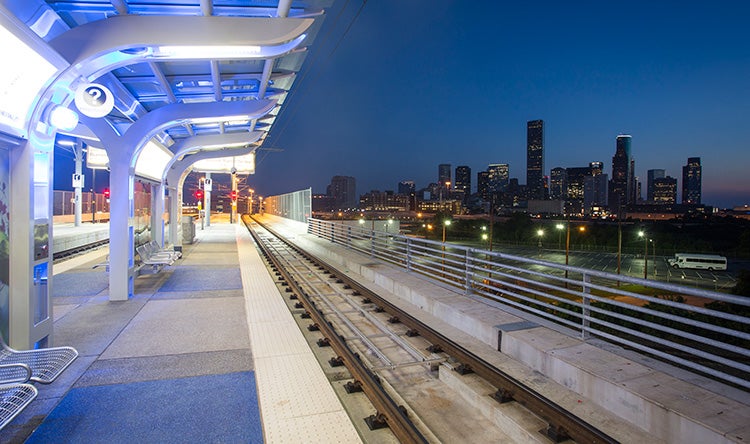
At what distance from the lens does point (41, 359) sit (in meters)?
4.31

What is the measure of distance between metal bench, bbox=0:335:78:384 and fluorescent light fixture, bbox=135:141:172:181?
629 centimetres

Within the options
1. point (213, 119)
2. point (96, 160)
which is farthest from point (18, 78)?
point (96, 160)

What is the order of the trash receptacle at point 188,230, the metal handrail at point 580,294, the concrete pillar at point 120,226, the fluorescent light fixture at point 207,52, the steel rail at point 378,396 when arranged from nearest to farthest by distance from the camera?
the steel rail at point 378,396
the metal handrail at point 580,294
the fluorescent light fixture at point 207,52
the concrete pillar at point 120,226
the trash receptacle at point 188,230

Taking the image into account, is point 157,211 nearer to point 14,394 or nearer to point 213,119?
point 213,119

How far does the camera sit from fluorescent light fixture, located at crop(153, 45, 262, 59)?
608cm

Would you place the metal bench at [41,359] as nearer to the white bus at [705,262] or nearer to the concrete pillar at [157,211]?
the concrete pillar at [157,211]

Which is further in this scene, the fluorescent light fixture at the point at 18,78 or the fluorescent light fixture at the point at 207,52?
the fluorescent light fixture at the point at 207,52

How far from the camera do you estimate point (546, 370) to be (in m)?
4.61

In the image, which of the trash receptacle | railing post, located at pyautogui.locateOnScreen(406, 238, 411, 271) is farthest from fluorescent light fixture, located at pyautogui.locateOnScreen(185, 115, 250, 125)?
the trash receptacle

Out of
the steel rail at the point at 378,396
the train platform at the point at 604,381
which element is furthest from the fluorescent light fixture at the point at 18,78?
the train platform at the point at 604,381

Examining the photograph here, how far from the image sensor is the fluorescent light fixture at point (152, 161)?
1042 cm

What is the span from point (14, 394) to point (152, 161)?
29.8ft

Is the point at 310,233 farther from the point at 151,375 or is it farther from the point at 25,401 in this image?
the point at 25,401

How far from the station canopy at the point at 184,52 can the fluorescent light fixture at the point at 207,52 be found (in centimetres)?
1
